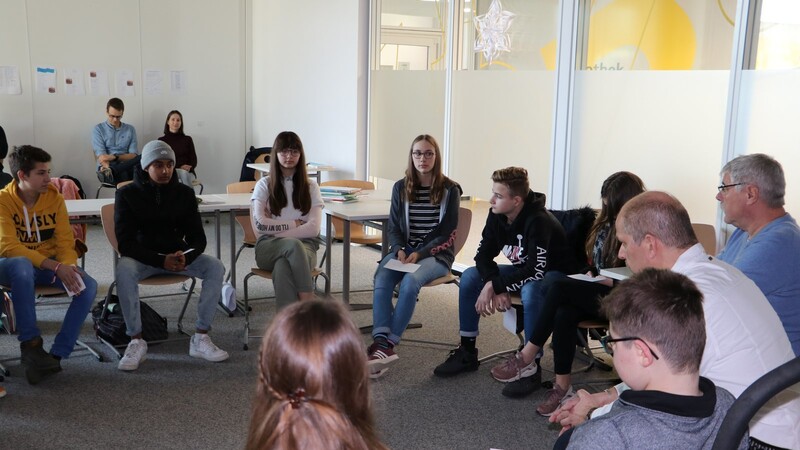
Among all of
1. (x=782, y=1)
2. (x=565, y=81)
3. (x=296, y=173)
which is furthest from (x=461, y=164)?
(x=782, y=1)

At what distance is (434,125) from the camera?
6.89 metres

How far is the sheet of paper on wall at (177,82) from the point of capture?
30.7ft

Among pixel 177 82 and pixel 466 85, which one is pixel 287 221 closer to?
pixel 466 85

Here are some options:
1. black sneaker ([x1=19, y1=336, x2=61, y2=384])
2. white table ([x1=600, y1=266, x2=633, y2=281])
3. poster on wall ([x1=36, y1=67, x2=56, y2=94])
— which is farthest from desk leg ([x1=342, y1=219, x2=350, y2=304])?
poster on wall ([x1=36, y1=67, x2=56, y2=94])

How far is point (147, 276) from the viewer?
14.4ft

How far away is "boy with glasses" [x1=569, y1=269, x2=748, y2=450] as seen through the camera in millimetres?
1574

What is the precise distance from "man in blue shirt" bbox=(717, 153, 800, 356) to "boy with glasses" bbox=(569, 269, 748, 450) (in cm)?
120

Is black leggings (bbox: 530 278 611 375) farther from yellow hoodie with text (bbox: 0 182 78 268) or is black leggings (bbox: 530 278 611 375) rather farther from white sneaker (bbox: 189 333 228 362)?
yellow hoodie with text (bbox: 0 182 78 268)

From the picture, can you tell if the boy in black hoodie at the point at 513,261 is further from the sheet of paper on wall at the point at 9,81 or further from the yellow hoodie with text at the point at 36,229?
the sheet of paper on wall at the point at 9,81

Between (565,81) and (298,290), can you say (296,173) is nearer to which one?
(298,290)

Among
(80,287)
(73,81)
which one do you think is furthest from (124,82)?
(80,287)

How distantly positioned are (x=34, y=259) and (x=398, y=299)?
1955 mm

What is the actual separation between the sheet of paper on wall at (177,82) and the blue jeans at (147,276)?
5.46m

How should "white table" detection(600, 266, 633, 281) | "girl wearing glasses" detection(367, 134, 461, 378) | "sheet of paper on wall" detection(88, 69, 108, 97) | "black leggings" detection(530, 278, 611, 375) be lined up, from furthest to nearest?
"sheet of paper on wall" detection(88, 69, 108, 97) < "girl wearing glasses" detection(367, 134, 461, 378) < "black leggings" detection(530, 278, 611, 375) < "white table" detection(600, 266, 633, 281)
